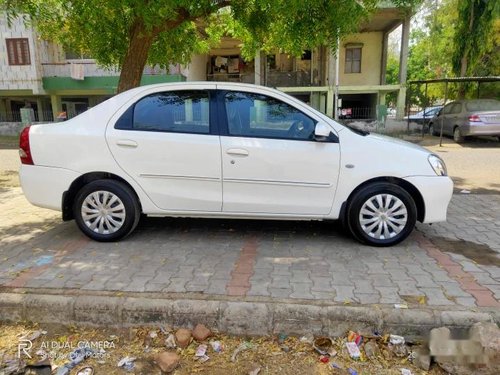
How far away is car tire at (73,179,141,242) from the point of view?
4504 millimetres

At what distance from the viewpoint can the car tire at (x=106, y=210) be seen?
4504 millimetres

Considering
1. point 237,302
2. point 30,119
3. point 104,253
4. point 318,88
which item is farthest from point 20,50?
→ point 237,302

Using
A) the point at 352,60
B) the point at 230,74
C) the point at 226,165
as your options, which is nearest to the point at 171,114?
the point at 226,165

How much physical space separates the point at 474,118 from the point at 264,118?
12.1 meters

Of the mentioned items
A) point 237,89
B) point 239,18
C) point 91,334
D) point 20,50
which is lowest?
point 91,334

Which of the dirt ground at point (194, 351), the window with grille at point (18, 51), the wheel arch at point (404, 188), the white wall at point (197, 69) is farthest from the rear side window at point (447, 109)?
the window with grille at point (18, 51)

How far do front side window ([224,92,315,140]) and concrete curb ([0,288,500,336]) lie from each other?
1.82 m

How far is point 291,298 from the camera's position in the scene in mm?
3375

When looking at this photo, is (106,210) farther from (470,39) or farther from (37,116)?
(37,116)

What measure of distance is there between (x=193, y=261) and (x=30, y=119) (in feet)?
65.8

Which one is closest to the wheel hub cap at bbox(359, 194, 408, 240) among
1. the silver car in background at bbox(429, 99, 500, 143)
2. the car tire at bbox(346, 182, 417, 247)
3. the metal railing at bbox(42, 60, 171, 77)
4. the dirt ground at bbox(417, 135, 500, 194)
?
the car tire at bbox(346, 182, 417, 247)

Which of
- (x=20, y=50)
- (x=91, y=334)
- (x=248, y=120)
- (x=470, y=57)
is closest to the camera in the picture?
(x=91, y=334)

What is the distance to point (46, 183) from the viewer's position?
178 inches

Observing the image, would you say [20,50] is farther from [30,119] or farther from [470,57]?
[470,57]
